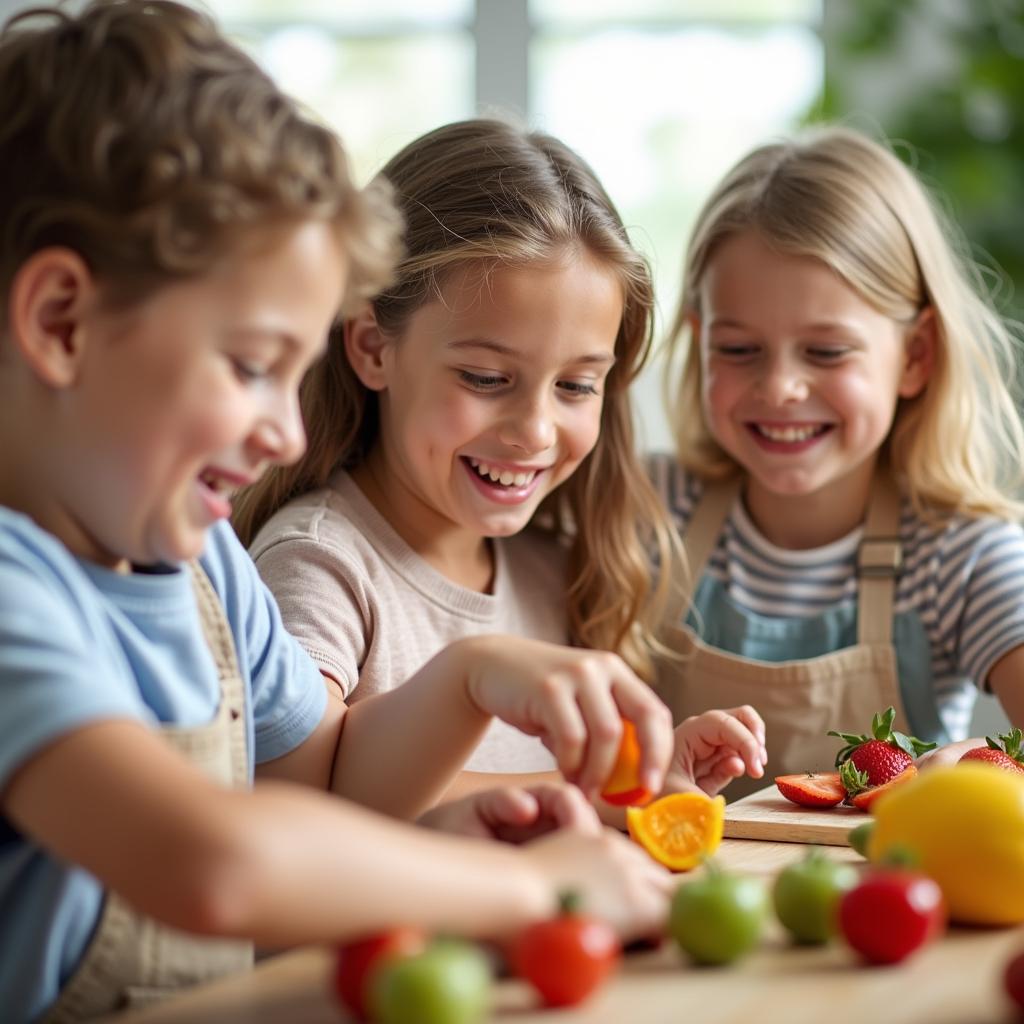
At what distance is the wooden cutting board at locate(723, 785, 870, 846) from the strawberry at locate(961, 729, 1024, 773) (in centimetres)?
12

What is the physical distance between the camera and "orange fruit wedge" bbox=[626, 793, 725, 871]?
105 cm

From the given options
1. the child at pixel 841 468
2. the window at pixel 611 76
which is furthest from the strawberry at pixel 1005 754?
the window at pixel 611 76

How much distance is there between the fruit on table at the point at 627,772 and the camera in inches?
36.6

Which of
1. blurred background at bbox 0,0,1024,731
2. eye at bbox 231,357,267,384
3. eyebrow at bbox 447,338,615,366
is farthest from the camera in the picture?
blurred background at bbox 0,0,1024,731

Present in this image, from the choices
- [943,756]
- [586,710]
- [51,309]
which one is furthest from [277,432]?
[943,756]

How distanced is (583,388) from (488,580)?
32 centimetres

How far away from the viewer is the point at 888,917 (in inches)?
29.1

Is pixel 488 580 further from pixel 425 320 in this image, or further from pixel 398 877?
pixel 398 877

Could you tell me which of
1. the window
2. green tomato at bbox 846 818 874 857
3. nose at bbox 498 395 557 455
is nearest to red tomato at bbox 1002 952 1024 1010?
green tomato at bbox 846 818 874 857

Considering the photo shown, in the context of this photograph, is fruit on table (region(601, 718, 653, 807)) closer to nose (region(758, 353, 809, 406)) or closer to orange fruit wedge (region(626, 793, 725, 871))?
orange fruit wedge (region(626, 793, 725, 871))

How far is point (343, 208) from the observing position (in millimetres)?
890

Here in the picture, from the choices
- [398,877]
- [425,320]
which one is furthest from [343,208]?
[425,320]

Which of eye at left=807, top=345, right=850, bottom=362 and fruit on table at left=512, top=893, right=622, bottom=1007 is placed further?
eye at left=807, top=345, right=850, bottom=362

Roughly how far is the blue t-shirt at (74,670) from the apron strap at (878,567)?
0.99m
